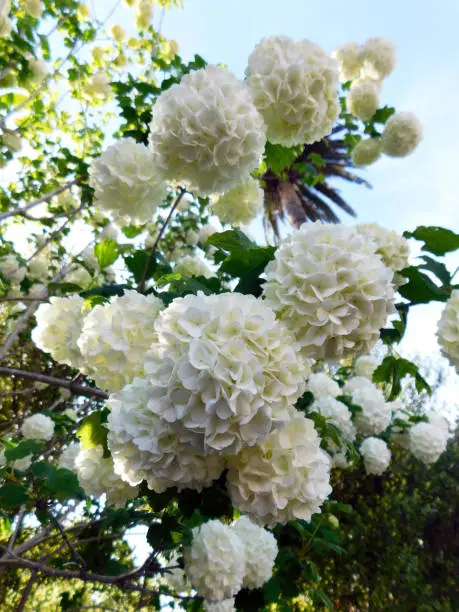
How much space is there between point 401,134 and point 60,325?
2.05m

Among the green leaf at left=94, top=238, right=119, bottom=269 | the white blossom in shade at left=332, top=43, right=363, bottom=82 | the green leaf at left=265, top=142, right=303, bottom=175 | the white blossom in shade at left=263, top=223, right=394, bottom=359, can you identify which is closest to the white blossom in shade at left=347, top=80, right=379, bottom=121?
the white blossom in shade at left=332, top=43, right=363, bottom=82

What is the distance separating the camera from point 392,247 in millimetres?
1364

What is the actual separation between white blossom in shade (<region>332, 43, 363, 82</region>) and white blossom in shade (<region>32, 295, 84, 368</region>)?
2.10 meters

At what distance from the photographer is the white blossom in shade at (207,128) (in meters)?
1.27

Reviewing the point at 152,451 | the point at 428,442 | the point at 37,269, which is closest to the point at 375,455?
the point at 428,442

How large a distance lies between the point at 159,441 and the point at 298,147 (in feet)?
5.39

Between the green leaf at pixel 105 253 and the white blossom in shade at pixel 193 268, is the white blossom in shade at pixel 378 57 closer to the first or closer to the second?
the white blossom in shade at pixel 193 268

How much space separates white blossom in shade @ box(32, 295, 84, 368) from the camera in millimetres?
1758

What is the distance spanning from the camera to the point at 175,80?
1.89 m

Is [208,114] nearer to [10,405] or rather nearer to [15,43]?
[15,43]

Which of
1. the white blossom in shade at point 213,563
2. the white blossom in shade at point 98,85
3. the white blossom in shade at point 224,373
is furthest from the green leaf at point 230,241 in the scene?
the white blossom in shade at point 98,85

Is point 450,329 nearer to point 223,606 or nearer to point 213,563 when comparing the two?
point 213,563

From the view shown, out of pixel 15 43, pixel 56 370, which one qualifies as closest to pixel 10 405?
pixel 56 370

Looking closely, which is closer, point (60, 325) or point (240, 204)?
point (60, 325)
